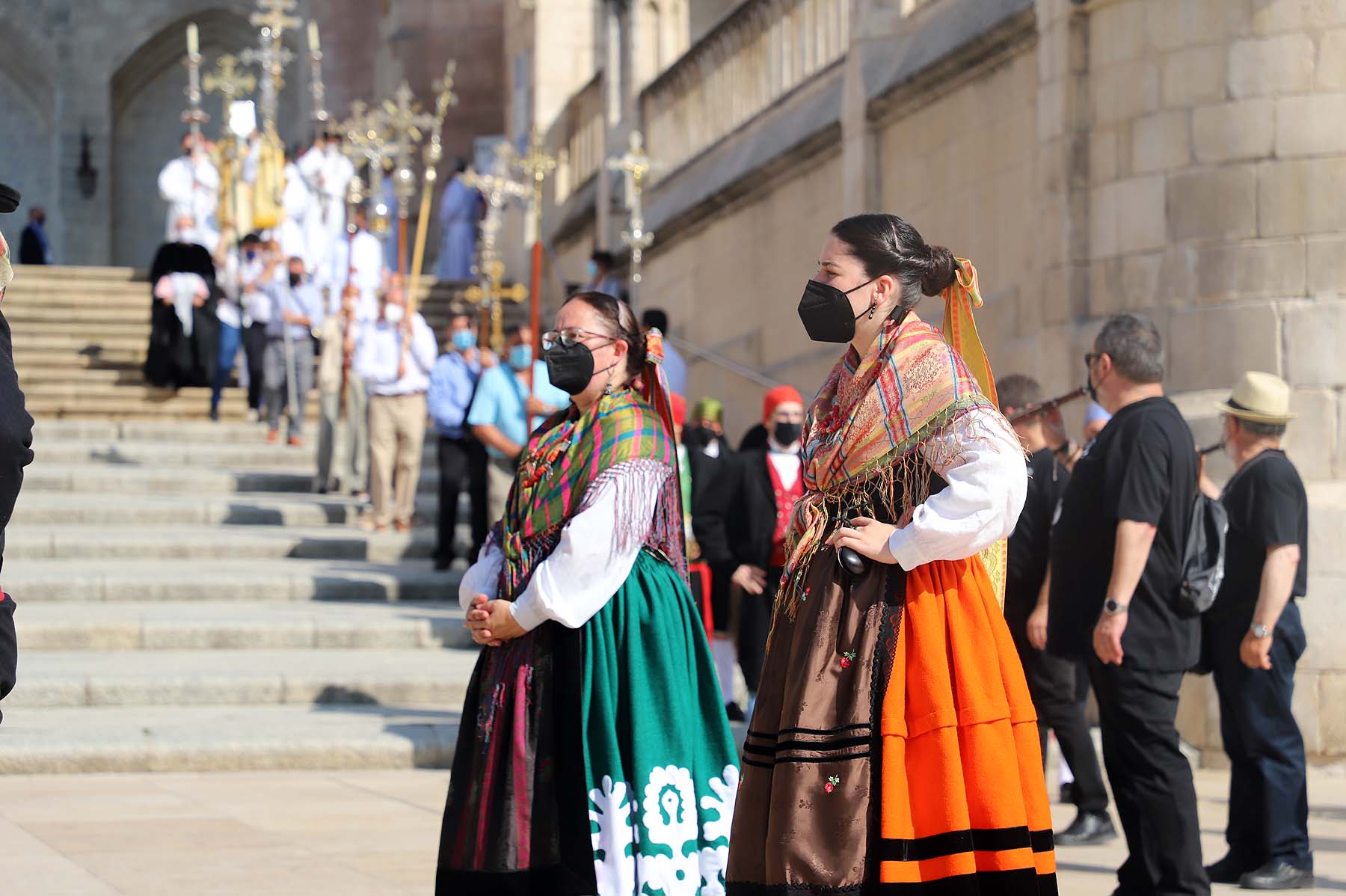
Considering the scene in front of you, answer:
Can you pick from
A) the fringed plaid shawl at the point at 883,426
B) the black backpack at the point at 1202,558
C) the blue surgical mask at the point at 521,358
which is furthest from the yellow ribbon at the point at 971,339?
the blue surgical mask at the point at 521,358

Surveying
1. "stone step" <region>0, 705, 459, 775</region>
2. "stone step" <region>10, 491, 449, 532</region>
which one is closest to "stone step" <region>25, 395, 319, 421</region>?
"stone step" <region>10, 491, 449, 532</region>

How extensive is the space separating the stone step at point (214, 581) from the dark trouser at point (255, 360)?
4.38 metres

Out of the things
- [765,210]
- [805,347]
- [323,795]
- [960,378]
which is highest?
[765,210]

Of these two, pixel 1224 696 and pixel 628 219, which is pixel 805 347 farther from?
pixel 1224 696

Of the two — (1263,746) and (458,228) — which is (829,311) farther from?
(458,228)

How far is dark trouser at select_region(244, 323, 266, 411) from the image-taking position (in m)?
17.9

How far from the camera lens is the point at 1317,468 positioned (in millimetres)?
9414

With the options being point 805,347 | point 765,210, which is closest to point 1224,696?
point 805,347

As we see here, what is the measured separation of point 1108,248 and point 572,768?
19.0ft

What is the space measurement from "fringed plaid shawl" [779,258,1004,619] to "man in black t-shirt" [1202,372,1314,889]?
2.67 metres

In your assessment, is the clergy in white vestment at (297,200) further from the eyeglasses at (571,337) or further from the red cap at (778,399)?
the eyeglasses at (571,337)

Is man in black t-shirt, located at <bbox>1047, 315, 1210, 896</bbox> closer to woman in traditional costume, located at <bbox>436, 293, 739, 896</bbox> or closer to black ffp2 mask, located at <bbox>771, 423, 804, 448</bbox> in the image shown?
woman in traditional costume, located at <bbox>436, 293, 739, 896</bbox>

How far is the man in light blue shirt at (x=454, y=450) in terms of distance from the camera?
13.5 m

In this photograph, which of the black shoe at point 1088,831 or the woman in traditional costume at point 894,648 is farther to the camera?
the black shoe at point 1088,831
